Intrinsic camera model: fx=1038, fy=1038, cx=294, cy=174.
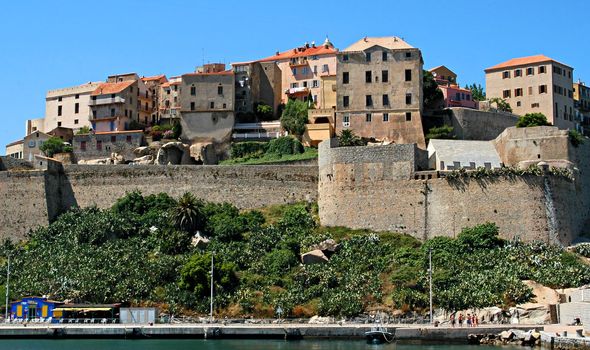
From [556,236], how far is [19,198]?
35162 mm

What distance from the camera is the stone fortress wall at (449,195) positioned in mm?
61875

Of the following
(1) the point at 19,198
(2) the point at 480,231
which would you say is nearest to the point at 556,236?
(2) the point at 480,231

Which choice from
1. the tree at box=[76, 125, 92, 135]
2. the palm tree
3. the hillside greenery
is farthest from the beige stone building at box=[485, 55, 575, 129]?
the tree at box=[76, 125, 92, 135]

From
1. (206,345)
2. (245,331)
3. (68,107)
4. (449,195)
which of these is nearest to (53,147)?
(68,107)

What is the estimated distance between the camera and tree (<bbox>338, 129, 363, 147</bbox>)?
229ft

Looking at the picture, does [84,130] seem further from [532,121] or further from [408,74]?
[532,121]

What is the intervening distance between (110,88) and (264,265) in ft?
112

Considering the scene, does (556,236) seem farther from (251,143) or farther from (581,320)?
(251,143)

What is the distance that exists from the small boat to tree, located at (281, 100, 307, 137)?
1170 inches

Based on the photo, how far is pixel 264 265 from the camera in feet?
197

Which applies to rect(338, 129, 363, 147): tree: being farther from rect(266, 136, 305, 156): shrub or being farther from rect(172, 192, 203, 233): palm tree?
rect(172, 192, 203, 233): palm tree

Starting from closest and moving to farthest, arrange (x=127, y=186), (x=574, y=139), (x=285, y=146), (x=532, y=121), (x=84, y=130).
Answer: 1. (x=574, y=139)
2. (x=127, y=186)
3. (x=285, y=146)
4. (x=532, y=121)
5. (x=84, y=130)

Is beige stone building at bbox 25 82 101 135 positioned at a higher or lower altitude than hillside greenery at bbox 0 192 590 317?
higher

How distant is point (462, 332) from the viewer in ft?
168
